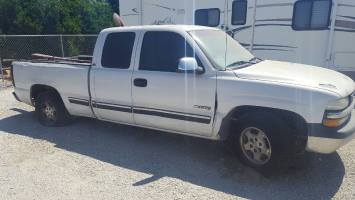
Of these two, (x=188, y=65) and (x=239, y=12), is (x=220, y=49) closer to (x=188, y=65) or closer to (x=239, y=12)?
(x=188, y=65)

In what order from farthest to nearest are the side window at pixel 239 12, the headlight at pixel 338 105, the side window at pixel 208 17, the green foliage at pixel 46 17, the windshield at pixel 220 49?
the green foliage at pixel 46 17
the side window at pixel 208 17
the side window at pixel 239 12
the windshield at pixel 220 49
the headlight at pixel 338 105

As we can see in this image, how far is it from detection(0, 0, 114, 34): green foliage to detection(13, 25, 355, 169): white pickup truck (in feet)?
49.1

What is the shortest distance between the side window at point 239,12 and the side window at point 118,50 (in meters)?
5.79

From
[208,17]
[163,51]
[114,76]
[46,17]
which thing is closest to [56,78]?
[114,76]

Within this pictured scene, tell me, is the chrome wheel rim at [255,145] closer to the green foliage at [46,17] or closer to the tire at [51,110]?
the tire at [51,110]

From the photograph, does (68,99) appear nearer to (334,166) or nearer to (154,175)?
(154,175)

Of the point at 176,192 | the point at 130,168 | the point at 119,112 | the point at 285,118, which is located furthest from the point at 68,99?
the point at 285,118

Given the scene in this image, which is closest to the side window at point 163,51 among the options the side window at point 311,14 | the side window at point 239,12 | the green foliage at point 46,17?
the side window at point 311,14

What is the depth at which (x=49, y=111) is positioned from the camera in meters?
6.13

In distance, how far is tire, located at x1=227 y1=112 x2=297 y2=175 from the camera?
3809 mm

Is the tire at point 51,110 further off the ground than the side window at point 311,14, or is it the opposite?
the side window at point 311,14

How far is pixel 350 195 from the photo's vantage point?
3525mm

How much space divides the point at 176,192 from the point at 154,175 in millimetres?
510

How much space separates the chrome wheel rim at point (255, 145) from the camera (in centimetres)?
397
